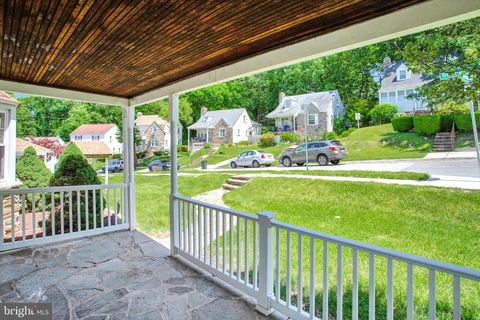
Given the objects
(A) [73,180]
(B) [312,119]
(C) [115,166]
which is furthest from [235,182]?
(C) [115,166]

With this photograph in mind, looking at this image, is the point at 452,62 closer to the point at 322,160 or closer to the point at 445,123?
the point at 322,160

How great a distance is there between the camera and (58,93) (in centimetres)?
431

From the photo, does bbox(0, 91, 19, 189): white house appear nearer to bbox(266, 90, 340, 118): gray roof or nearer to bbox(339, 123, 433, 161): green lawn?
bbox(339, 123, 433, 161): green lawn

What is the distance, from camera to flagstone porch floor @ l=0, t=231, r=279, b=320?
8.27 feet

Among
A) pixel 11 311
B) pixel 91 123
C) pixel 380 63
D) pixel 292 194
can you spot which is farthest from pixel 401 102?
pixel 91 123

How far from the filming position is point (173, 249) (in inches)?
154

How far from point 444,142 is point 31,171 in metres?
14.3

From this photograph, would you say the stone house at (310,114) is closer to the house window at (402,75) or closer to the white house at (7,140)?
the house window at (402,75)

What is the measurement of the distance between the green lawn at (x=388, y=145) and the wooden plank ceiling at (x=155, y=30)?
33.7 ft

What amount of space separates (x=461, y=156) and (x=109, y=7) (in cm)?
1124

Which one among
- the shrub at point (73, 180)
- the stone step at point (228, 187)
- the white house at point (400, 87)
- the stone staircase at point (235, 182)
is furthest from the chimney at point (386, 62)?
the shrub at point (73, 180)

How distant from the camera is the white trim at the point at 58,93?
3896 mm

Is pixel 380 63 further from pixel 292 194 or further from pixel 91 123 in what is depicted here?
pixel 91 123

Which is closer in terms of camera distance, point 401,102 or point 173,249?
point 173,249
